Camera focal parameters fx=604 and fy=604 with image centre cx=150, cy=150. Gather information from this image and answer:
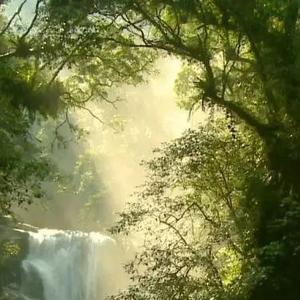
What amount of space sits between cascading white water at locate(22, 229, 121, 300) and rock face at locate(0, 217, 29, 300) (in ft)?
1.19

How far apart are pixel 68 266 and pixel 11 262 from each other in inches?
150

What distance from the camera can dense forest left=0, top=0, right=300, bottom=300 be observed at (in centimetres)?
916

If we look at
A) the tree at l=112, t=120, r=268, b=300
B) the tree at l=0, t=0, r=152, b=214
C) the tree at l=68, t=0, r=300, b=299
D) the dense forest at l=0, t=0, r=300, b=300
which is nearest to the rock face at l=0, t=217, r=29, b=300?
the tree at l=0, t=0, r=152, b=214

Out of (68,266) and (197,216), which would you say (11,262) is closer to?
(68,266)

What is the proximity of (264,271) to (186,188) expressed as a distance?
2277 mm

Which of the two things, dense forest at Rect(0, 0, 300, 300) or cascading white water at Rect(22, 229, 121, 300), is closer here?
dense forest at Rect(0, 0, 300, 300)

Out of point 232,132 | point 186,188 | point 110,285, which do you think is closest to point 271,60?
point 232,132

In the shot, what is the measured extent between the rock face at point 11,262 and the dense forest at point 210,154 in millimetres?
11093

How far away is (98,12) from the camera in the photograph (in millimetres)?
9984

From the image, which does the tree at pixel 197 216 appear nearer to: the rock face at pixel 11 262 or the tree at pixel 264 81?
the tree at pixel 264 81

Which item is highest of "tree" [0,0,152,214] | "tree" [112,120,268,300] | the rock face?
the rock face

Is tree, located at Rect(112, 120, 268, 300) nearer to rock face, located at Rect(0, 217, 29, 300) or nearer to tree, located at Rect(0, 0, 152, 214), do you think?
tree, located at Rect(0, 0, 152, 214)

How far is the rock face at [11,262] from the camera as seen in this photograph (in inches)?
862

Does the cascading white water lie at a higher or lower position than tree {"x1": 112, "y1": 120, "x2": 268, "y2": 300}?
higher
